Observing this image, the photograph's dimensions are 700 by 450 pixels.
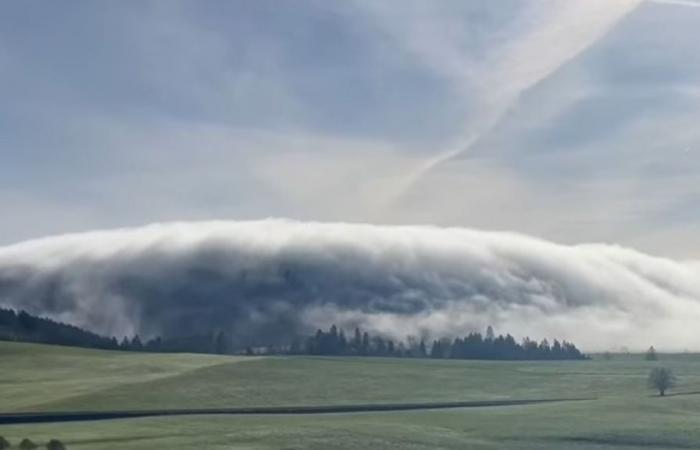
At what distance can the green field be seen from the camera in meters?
84.0

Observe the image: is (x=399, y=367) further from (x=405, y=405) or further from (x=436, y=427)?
(x=436, y=427)

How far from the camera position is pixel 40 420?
10538 centimetres

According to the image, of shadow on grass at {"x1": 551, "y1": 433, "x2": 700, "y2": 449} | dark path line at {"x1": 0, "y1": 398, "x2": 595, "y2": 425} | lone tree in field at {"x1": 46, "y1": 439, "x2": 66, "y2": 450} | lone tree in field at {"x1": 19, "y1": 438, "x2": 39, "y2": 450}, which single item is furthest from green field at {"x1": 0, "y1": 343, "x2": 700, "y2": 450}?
dark path line at {"x1": 0, "y1": 398, "x2": 595, "y2": 425}

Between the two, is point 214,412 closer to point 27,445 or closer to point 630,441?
point 27,445

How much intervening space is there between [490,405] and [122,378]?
60506 millimetres

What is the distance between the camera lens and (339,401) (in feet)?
436

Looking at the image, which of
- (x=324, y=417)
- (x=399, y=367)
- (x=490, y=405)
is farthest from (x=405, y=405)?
(x=399, y=367)

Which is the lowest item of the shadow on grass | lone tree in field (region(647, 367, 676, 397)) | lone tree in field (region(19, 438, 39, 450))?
lone tree in field (region(19, 438, 39, 450))

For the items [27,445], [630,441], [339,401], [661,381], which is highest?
[661,381]

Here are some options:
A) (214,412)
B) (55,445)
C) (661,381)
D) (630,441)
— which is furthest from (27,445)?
(661,381)

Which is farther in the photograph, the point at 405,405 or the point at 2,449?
the point at 405,405

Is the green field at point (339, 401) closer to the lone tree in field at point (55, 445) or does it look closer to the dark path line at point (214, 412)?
the lone tree in field at point (55, 445)

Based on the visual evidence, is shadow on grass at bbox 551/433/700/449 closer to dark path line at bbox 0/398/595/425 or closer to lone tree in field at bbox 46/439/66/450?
dark path line at bbox 0/398/595/425

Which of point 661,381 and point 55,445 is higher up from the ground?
point 661,381
